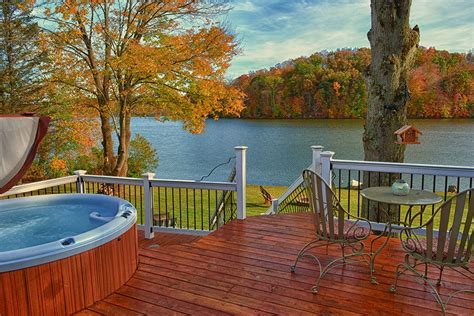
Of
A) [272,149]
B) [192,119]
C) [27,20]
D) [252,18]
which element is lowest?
[272,149]

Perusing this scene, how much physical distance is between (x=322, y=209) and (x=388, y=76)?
2746 millimetres

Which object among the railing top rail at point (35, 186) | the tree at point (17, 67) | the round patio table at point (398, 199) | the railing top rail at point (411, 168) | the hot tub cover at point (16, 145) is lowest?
the railing top rail at point (35, 186)

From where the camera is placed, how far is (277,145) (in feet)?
80.1

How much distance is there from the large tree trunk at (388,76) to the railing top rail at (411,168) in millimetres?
853

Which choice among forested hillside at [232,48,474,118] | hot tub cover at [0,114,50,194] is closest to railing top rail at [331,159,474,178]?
hot tub cover at [0,114,50,194]

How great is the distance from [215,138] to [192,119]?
17.7 metres

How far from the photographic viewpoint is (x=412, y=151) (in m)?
20.9

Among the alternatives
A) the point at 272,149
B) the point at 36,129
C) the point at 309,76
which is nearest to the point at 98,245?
the point at 36,129

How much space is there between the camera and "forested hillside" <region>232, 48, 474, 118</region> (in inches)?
746

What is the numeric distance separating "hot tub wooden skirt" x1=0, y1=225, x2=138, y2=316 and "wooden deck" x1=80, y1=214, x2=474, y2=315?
0.36 feet

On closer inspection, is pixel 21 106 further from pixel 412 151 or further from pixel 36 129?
pixel 412 151

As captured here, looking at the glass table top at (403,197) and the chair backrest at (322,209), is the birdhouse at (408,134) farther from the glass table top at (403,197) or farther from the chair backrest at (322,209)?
the chair backrest at (322,209)

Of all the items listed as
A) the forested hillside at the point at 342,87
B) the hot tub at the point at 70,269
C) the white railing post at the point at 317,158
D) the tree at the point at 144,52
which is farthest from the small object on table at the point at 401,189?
the forested hillside at the point at 342,87

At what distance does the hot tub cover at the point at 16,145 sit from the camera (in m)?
2.67
